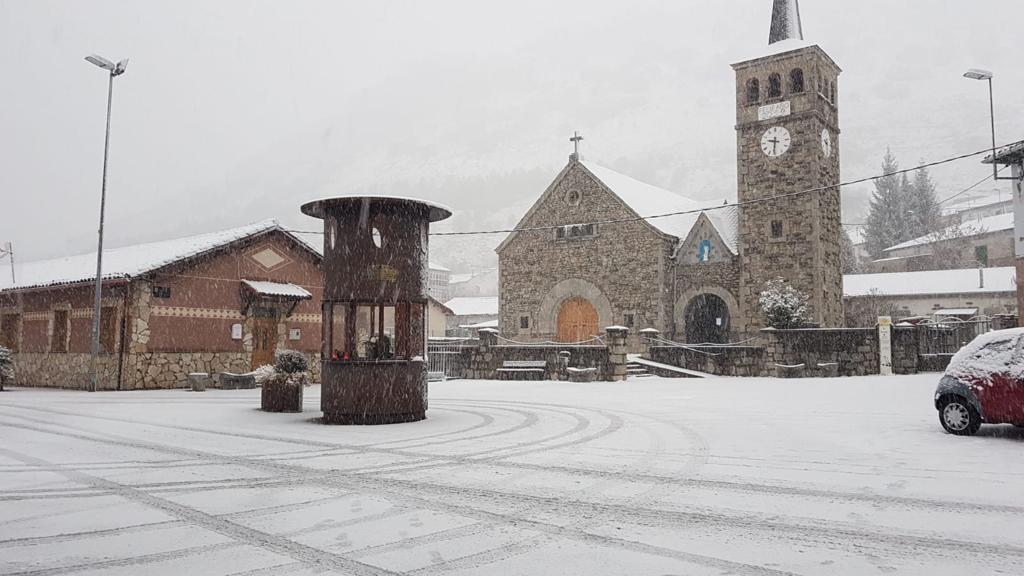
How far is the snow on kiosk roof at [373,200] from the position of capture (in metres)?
11.6

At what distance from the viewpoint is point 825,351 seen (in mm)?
24750

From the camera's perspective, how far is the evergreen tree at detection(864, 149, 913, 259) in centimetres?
7356

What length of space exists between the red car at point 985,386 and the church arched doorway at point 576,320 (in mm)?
23597

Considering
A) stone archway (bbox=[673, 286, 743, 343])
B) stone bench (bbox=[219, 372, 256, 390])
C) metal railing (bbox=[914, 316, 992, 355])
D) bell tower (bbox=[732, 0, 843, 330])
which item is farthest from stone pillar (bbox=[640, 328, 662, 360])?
stone bench (bbox=[219, 372, 256, 390])

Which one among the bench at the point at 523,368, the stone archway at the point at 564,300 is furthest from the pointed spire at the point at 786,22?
the bench at the point at 523,368

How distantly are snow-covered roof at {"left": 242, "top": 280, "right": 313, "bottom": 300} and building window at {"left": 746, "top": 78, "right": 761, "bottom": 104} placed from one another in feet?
67.7

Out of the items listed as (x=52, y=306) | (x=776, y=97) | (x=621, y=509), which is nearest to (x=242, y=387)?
(x=52, y=306)

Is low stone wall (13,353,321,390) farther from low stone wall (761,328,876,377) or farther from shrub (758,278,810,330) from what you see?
shrub (758,278,810,330)

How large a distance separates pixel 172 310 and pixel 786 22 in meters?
27.8

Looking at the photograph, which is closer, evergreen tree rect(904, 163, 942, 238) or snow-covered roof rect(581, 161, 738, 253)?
snow-covered roof rect(581, 161, 738, 253)

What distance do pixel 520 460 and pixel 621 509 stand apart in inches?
99.1

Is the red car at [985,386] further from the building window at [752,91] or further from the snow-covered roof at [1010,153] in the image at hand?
the building window at [752,91]

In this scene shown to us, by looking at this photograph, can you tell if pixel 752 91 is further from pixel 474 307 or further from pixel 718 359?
pixel 474 307

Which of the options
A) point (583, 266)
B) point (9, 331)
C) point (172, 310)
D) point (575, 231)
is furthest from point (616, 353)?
point (9, 331)
